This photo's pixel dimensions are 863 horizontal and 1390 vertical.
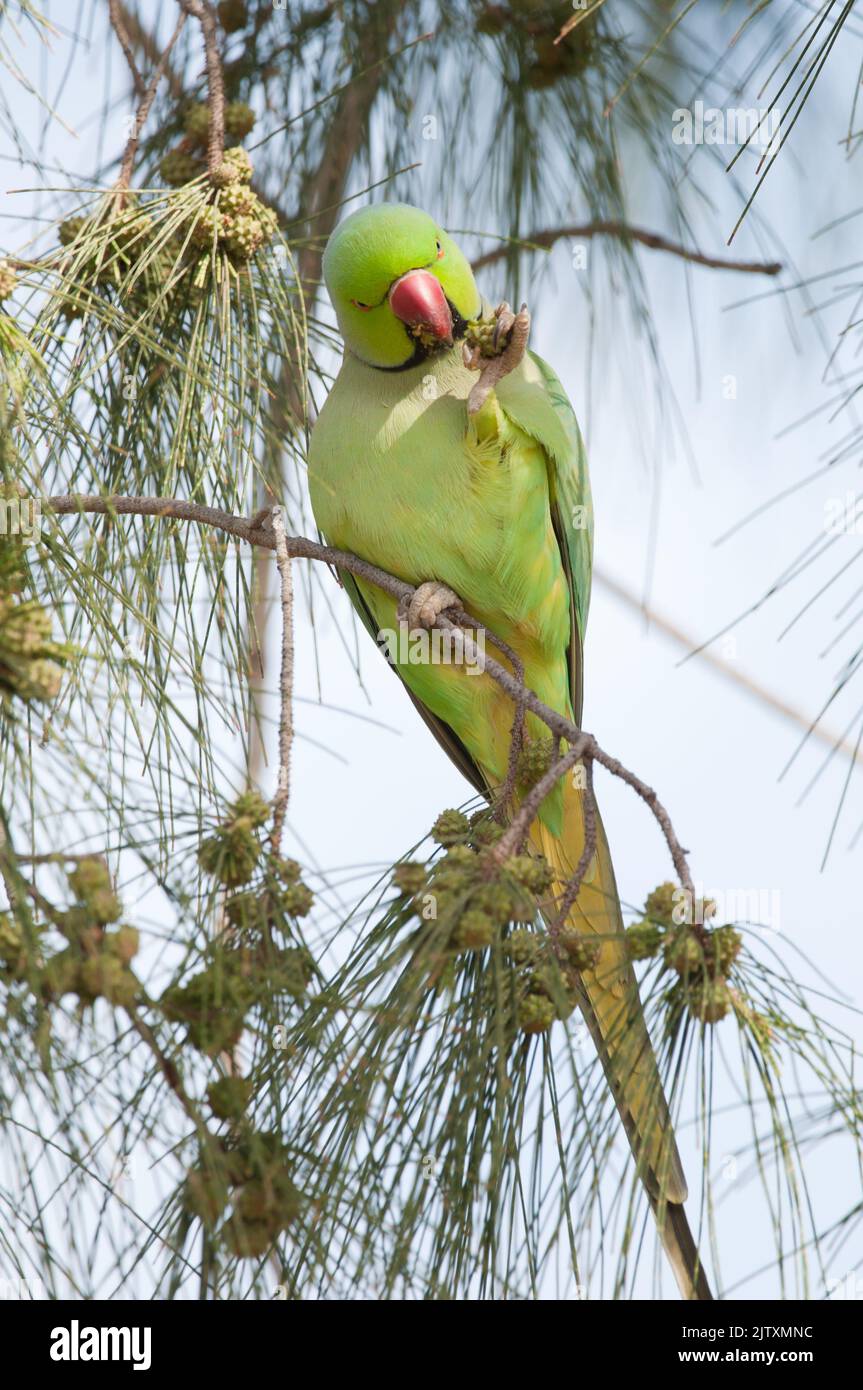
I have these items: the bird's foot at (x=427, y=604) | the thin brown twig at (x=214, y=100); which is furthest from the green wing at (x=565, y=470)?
the thin brown twig at (x=214, y=100)

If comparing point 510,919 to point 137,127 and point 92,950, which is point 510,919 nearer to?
point 92,950

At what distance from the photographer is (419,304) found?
205 cm

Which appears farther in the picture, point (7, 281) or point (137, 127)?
point (137, 127)

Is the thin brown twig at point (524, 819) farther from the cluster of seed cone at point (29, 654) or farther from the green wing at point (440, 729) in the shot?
the green wing at point (440, 729)

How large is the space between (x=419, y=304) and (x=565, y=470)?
0.33 m

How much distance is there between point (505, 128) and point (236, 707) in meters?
1.41

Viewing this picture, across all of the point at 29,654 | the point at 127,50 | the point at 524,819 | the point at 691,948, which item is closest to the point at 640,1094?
the point at 691,948

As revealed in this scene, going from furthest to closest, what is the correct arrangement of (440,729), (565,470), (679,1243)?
1. (440,729)
2. (565,470)
3. (679,1243)

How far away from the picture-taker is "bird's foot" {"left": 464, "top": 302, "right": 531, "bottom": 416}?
1655 mm

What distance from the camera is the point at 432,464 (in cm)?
204

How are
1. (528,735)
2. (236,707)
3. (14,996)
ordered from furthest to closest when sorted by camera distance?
(528,735), (236,707), (14,996)

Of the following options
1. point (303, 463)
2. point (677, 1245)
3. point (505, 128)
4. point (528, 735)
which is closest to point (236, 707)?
point (303, 463)

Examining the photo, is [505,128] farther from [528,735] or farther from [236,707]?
[236,707]
